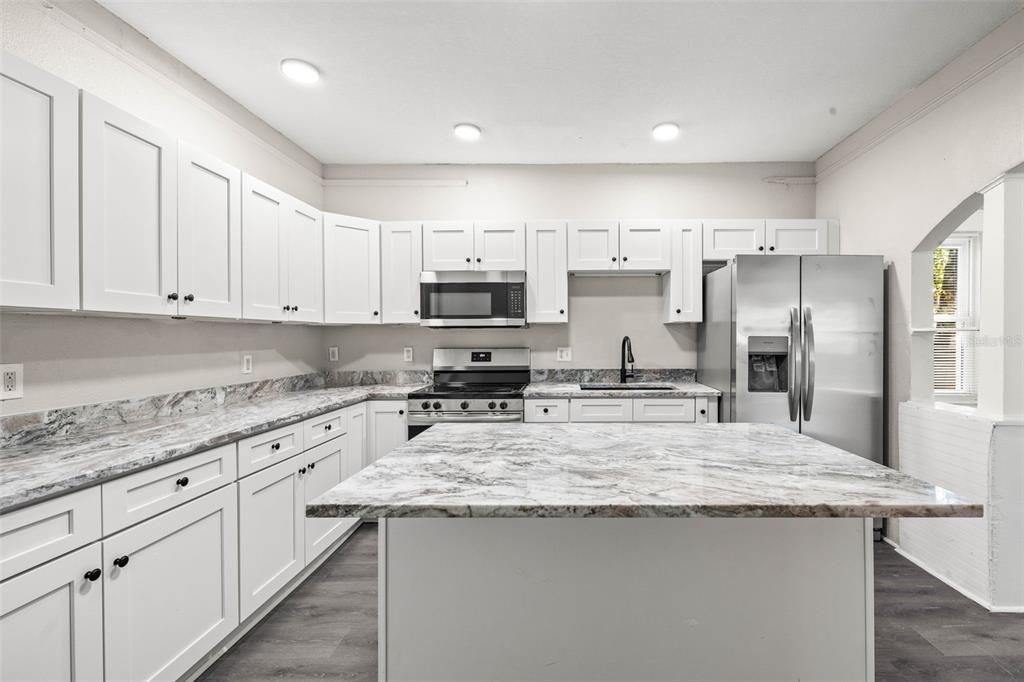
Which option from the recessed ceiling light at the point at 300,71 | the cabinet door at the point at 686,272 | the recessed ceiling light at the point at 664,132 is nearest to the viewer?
the recessed ceiling light at the point at 300,71

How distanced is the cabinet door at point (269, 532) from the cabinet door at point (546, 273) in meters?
2.01

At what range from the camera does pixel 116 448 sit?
1629 millimetres

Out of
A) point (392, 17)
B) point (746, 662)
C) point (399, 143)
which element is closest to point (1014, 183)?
point (746, 662)

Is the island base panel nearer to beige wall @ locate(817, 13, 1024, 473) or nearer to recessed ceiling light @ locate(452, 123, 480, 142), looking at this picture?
beige wall @ locate(817, 13, 1024, 473)

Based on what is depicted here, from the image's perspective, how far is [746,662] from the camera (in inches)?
49.1

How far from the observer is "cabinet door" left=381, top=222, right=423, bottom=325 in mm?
3701

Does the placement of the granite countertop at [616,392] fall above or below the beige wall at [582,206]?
below

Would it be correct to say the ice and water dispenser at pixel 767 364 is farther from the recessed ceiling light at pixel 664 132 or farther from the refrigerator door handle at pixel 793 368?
the recessed ceiling light at pixel 664 132

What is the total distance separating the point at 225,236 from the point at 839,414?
12.2 ft

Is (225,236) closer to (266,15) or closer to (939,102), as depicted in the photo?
(266,15)

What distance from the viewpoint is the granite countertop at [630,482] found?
1.01m

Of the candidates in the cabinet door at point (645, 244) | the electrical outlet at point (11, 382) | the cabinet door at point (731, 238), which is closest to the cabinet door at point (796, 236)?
the cabinet door at point (731, 238)

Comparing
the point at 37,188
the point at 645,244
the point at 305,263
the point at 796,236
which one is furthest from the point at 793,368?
the point at 37,188

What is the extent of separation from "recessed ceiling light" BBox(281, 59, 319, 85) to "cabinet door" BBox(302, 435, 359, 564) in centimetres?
204
